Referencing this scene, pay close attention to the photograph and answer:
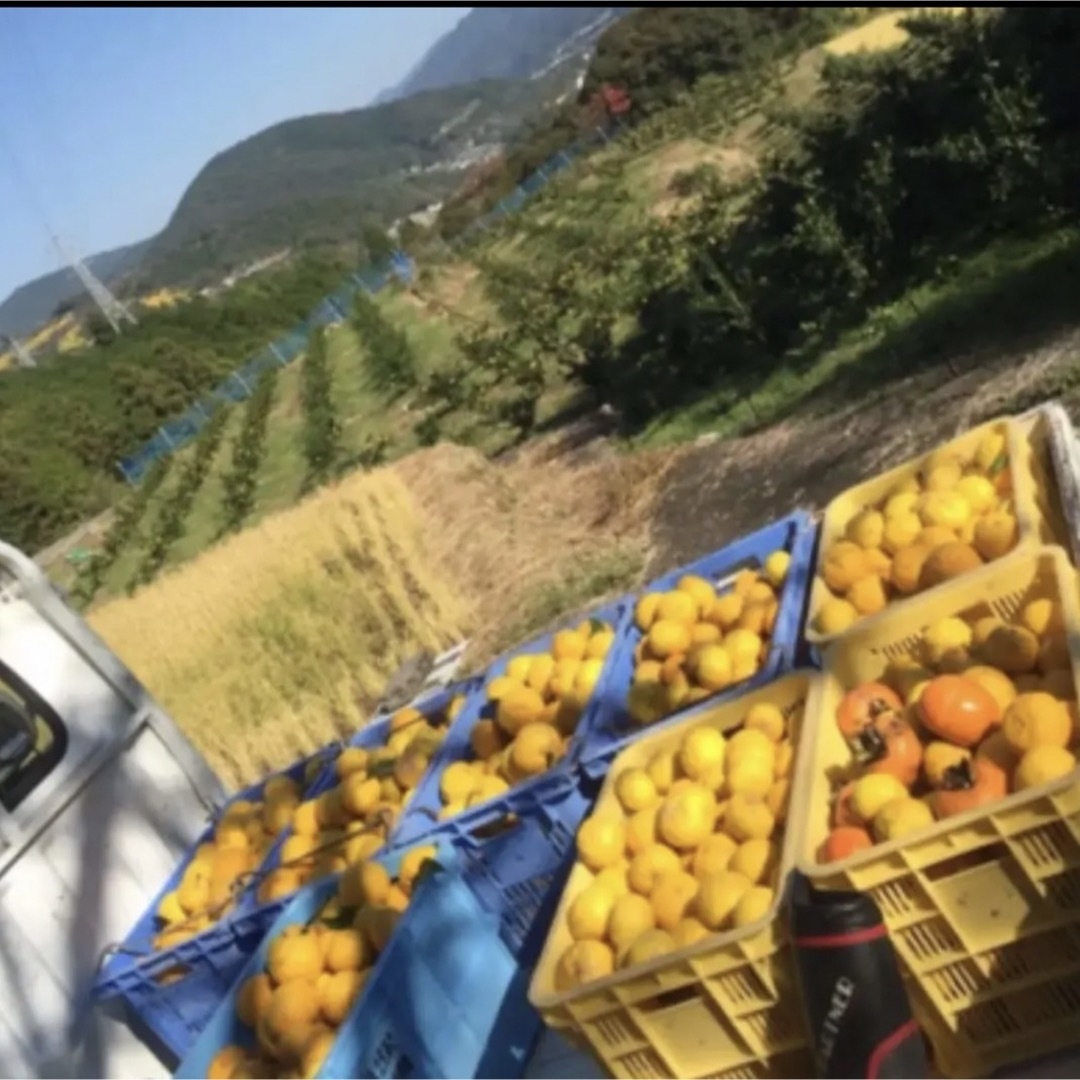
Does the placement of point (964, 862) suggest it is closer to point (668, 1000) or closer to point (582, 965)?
point (668, 1000)

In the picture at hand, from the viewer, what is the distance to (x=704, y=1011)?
2221mm

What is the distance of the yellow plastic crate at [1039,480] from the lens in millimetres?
2990

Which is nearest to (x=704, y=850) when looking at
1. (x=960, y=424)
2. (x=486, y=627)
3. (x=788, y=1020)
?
(x=788, y=1020)

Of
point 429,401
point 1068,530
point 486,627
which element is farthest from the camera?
point 429,401

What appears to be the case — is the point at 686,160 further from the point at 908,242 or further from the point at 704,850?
the point at 704,850

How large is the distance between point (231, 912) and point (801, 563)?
171 cm

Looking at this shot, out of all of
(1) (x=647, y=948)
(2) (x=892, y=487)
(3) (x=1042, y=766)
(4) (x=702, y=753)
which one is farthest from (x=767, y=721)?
(2) (x=892, y=487)

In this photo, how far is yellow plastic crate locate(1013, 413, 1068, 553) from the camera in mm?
2990

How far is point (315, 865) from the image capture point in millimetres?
3561

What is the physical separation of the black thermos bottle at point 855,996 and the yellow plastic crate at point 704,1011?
0.17m

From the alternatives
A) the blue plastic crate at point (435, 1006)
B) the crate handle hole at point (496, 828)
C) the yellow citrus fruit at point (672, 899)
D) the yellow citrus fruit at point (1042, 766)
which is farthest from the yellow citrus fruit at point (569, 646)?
the yellow citrus fruit at point (1042, 766)

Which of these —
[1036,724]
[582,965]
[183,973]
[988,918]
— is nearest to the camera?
[988,918]

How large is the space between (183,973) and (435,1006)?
38.7 inches

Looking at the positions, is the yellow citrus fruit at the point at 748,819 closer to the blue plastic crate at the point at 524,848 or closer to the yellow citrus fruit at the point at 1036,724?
the yellow citrus fruit at the point at 1036,724
